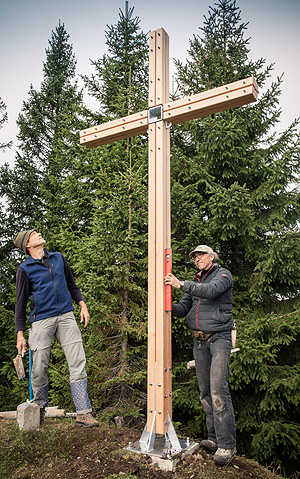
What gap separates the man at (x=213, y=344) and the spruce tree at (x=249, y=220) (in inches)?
107

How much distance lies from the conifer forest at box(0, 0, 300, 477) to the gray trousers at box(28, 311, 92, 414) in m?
2.34

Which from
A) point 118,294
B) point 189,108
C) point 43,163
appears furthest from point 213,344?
point 43,163

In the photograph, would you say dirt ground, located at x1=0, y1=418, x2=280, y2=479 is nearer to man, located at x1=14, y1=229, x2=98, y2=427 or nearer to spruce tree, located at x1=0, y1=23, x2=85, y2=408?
man, located at x1=14, y1=229, x2=98, y2=427

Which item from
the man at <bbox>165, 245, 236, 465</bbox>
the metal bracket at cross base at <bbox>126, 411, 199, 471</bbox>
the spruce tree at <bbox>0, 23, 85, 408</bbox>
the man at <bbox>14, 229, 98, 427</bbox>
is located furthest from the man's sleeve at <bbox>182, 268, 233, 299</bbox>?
the spruce tree at <bbox>0, 23, 85, 408</bbox>

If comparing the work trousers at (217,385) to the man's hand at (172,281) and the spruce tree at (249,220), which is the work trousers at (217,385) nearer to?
the man's hand at (172,281)

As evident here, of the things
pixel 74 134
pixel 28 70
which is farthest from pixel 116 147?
pixel 28 70

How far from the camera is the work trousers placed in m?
3.28

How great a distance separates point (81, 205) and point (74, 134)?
196 centimetres

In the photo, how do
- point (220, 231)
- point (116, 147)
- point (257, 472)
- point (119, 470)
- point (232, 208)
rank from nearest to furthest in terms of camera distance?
point (119, 470), point (257, 472), point (232, 208), point (220, 231), point (116, 147)

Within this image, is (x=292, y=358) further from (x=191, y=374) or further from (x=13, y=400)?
(x=13, y=400)

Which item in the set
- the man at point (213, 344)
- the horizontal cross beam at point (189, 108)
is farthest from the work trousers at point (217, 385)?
the horizontal cross beam at point (189, 108)

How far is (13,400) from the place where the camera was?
32.3 feet

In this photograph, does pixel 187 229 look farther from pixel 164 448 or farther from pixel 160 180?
pixel 164 448

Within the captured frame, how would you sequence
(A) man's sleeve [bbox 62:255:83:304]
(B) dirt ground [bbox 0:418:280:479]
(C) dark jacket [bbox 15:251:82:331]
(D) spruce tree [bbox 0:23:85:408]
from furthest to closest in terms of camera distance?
(D) spruce tree [bbox 0:23:85:408], (A) man's sleeve [bbox 62:255:83:304], (C) dark jacket [bbox 15:251:82:331], (B) dirt ground [bbox 0:418:280:479]
